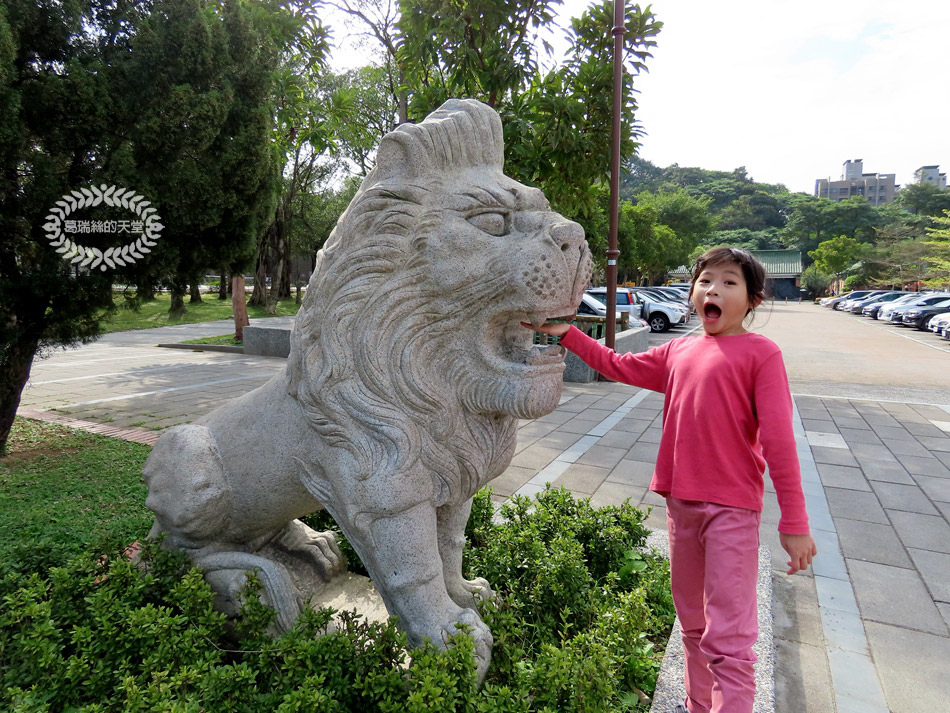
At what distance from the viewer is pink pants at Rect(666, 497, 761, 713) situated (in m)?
1.51

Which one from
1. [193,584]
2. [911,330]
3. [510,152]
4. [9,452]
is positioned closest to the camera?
[193,584]

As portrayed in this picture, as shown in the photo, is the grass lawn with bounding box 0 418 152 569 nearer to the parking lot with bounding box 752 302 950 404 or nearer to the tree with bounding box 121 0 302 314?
the tree with bounding box 121 0 302 314

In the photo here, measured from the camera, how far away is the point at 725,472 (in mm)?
1615

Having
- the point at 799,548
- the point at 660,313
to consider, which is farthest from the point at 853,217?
the point at 799,548

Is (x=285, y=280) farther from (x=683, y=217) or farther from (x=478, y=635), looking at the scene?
(x=683, y=217)

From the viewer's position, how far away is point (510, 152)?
6.36 metres

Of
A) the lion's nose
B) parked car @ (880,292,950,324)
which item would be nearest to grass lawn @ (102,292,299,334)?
the lion's nose

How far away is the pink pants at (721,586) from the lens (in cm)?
151

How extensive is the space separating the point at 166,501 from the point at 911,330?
26068 mm

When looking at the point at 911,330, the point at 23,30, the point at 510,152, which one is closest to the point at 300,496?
the point at 23,30

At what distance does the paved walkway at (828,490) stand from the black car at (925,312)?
17275 mm

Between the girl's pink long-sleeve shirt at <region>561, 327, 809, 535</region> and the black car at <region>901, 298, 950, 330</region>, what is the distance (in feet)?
79.0

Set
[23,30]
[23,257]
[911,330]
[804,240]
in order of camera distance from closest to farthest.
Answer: [23,30], [23,257], [911,330], [804,240]

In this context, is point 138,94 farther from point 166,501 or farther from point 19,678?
point 19,678
